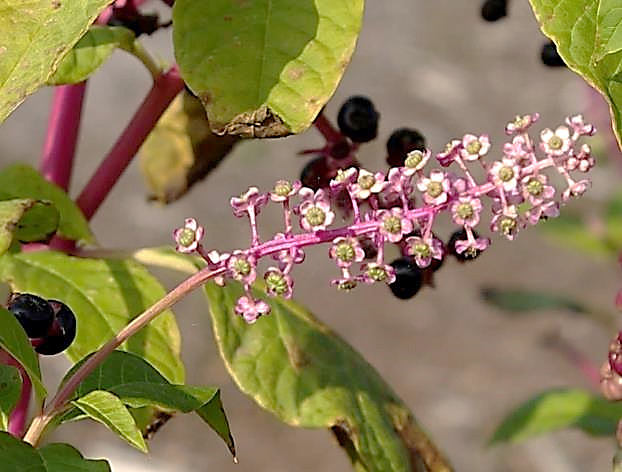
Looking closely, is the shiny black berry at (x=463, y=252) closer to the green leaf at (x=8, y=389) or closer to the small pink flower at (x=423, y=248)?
the small pink flower at (x=423, y=248)

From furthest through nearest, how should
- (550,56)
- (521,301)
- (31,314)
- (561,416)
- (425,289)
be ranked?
(425,289), (521,301), (561,416), (550,56), (31,314)

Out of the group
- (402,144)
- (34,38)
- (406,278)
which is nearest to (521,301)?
(402,144)

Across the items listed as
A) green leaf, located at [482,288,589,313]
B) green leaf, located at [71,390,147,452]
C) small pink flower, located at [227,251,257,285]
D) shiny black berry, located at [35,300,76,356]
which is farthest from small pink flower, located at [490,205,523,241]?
green leaf, located at [482,288,589,313]

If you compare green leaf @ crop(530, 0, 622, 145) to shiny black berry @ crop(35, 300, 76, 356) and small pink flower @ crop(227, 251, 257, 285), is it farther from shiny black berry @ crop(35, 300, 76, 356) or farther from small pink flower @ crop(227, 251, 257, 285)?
shiny black berry @ crop(35, 300, 76, 356)

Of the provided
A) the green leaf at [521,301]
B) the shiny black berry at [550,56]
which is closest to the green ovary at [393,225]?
the shiny black berry at [550,56]

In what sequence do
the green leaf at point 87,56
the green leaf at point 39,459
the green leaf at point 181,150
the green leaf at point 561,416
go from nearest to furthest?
the green leaf at point 39,459, the green leaf at point 87,56, the green leaf at point 181,150, the green leaf at point 561,416

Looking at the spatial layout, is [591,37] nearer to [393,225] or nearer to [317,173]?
[393,225]
